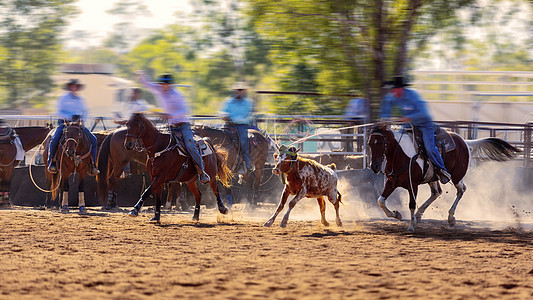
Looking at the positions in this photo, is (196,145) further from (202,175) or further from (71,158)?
(71,158)

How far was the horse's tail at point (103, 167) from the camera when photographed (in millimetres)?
15359

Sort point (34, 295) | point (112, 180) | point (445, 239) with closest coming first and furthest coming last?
point (34, 295), point (445, 239), point (112, 180)

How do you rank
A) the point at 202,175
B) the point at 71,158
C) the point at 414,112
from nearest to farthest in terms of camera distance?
the point at 414,112, the point at 202,175, the point at 71,158

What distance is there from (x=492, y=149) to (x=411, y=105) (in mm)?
3022

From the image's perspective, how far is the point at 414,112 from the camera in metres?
11.9

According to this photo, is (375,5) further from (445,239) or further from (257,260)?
(257,260)

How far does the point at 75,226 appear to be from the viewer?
11.4m

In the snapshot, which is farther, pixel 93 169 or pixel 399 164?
pixel 93 169

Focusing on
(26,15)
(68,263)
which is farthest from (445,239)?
(26,15)

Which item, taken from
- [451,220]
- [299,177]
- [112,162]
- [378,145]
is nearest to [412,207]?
[378,145]

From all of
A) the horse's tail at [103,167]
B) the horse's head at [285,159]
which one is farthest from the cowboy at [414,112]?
the horse's tail at [103,167]

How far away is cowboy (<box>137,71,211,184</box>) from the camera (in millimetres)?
11807

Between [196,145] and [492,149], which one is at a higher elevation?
[196,145]

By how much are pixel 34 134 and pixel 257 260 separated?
9497mm
